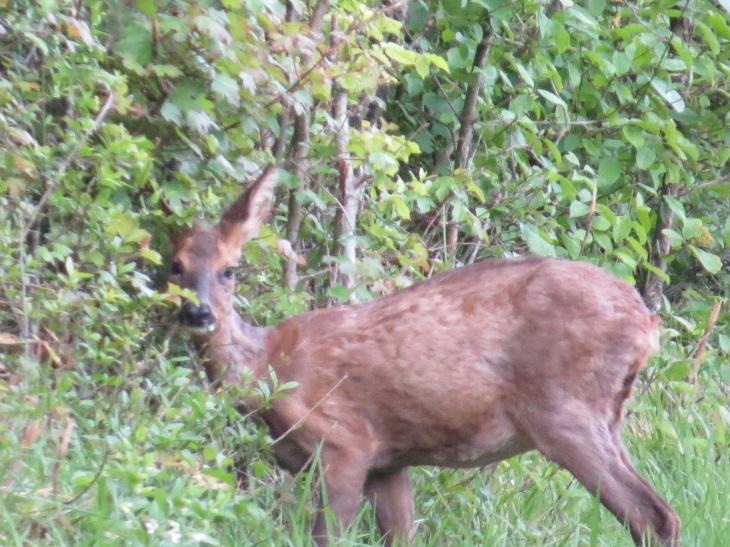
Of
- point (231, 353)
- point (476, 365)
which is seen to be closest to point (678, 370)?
point (476, 365)

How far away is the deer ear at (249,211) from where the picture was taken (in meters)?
5.73

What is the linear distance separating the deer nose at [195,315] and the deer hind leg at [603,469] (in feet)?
5.28

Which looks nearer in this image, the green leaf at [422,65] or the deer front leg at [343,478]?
the deer front leg at [343,478]

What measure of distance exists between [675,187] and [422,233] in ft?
7.78

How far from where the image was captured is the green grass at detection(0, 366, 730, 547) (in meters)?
3.71

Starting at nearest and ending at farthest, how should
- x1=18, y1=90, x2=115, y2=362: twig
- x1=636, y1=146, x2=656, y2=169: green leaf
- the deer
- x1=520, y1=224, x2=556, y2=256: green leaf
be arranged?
x1=18, y1=90, x2=115, y2=362: twig, the deer, x1=520, y1=224, x2=556, y2=256: green leaf, x1=636, y1=146, x2=656, y2=169: green leaf

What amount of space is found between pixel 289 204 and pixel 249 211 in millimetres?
861

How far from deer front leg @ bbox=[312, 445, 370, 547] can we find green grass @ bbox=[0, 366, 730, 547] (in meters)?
0.12

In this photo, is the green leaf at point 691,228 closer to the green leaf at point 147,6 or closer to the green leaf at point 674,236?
the green leaf at point 674,236

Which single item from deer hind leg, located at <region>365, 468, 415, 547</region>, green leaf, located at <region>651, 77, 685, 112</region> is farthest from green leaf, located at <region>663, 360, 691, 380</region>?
deer hind leg, located at <region>365, 468, 415, 547</region>

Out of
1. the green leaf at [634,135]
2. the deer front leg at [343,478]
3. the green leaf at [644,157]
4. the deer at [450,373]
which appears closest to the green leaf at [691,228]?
the green leaf at [644,157]

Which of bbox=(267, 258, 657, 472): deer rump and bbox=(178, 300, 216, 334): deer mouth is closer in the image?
bbox=(267, 258, 657, 472): deer rump

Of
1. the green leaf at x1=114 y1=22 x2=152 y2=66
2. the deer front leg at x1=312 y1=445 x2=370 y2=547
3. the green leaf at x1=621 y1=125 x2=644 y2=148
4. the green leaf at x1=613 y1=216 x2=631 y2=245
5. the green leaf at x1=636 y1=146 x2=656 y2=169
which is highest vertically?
the green leaf at x1=114 y1=22 x2=152 y2=66

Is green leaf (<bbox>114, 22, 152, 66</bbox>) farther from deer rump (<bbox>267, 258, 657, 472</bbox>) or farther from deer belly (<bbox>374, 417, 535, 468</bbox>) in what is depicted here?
deer belly (<bbox>374, 417, 535, 468</bbox>)
